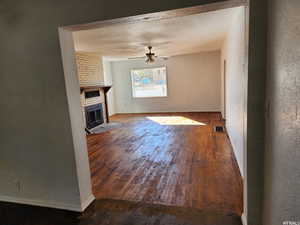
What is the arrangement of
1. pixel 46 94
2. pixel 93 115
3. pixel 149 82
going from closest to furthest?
pixel 46 94 → pixel 93 115 → pixel 149 82

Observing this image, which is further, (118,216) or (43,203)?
(43,203)

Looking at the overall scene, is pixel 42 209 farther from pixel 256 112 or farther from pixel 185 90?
pixel 185 90

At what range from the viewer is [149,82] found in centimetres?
848

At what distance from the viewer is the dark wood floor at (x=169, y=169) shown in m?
2.28

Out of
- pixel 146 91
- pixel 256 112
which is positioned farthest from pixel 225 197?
pixel 146 91

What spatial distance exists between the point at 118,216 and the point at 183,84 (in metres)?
6.69

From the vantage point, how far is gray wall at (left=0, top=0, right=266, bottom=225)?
1.51 meters

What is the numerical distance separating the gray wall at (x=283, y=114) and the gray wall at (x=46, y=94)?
126 mm

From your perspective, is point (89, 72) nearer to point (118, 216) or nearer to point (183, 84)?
point (183, 84)

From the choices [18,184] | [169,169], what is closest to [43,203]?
[18,184]

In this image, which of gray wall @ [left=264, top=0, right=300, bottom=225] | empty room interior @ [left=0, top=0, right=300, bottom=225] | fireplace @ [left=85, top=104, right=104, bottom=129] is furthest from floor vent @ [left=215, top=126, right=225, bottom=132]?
fireplace @ [left=85, top=104, right=104, bottom=129]

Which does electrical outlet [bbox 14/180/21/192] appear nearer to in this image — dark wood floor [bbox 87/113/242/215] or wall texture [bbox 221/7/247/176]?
dark wood floor [bbox 87/113/242/215]

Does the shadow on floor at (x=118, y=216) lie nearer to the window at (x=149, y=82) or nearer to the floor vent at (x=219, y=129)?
the floor vent at (x=219, y=129)

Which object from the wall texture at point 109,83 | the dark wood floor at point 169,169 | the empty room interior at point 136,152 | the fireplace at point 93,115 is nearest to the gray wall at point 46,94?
the empty room interior at point 136,152
